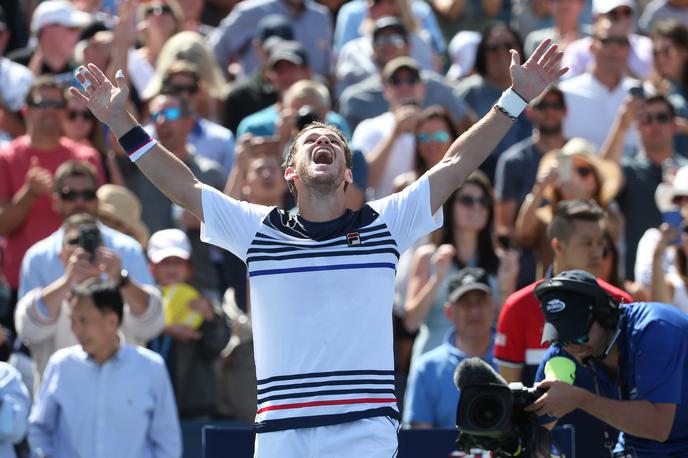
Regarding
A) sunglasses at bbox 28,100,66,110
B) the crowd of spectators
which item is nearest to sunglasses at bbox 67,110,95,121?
the crowd of spectators

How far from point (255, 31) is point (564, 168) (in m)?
4.24

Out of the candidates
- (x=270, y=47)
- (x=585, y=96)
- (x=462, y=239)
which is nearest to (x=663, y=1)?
(x=585, y=96)

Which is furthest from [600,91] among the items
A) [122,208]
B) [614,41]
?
[122,208]

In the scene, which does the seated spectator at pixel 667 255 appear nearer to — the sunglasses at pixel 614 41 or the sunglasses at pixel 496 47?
the sunglasses at pixel 614 41

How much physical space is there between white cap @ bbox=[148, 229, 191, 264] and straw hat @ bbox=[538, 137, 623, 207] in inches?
96.3

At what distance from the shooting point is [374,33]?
1226 centimetres

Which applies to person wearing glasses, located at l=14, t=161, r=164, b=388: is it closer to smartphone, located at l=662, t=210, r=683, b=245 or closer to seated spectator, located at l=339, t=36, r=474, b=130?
seated spectator, located at l=339, t=36, r=474, b=130

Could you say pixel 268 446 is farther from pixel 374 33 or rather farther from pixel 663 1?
pixel 663 1

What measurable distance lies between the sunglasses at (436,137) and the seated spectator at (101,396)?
3.11 meters

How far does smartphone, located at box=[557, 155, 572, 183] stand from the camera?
32.8 ft

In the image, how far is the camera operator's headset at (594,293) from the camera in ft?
19.4

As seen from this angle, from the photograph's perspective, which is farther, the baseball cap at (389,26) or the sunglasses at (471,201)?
the baseball cap at (389,26)

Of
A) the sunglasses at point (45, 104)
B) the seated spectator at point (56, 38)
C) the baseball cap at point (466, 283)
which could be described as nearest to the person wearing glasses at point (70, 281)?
the sunglasses at point (45, 104)

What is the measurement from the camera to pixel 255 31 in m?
13.4
